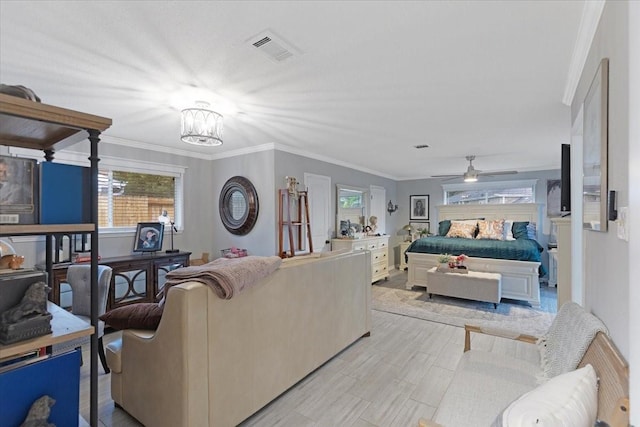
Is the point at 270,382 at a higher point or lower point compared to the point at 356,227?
lower

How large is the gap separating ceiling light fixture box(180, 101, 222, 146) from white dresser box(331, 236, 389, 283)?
3.11m

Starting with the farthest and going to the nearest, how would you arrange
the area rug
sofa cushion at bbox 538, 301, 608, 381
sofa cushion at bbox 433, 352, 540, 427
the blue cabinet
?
the area rug, sofa cushion at bbox 433, 352, 540, 427, sofa cushion at bbox 538, 301, 608, 381, the blue cabinet

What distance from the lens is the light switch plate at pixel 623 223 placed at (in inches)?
39.1

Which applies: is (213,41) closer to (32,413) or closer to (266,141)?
(32,413)

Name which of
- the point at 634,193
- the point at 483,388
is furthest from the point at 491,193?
the point at 634,193

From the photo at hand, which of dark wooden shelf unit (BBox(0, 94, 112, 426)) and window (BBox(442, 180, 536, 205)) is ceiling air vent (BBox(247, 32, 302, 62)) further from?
window (BBox(442, 180, 536, 205))

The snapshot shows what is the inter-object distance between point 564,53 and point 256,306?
2.55 m

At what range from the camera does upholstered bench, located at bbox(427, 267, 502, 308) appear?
13.9ft

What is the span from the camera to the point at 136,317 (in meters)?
1.88

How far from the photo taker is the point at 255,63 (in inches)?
80.0

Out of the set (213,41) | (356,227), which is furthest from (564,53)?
(356,227)

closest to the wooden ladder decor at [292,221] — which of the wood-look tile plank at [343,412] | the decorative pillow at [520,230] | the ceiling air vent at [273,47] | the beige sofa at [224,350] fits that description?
the beige sofa at [224,350]

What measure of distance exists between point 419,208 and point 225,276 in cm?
673

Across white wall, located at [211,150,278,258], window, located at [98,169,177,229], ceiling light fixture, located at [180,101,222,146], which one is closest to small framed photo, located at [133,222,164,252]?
window, located at [98,169,177,229]
